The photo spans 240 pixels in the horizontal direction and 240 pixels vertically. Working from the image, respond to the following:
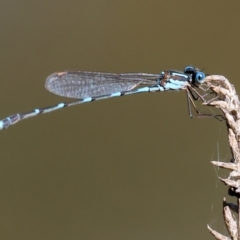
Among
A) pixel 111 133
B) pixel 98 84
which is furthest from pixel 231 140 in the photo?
pixel 111 133

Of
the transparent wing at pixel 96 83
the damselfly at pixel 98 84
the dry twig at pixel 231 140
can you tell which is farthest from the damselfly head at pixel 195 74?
the dry twig at pixel 231 140

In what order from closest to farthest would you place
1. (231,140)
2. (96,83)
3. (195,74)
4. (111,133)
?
(231,140) < (195,74) < (96,83) < (111,133)

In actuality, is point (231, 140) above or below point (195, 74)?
below

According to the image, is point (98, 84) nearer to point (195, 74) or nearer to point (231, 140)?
point (195, 74)

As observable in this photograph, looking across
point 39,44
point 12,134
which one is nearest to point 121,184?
point 12,134

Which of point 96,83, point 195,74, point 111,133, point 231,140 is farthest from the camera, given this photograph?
point 111,133

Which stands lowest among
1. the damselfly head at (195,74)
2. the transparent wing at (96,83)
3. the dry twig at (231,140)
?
the dry twig at (231,140)

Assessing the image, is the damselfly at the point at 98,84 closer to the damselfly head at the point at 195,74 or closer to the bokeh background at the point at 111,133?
the damselfly head at the point at 195,74
